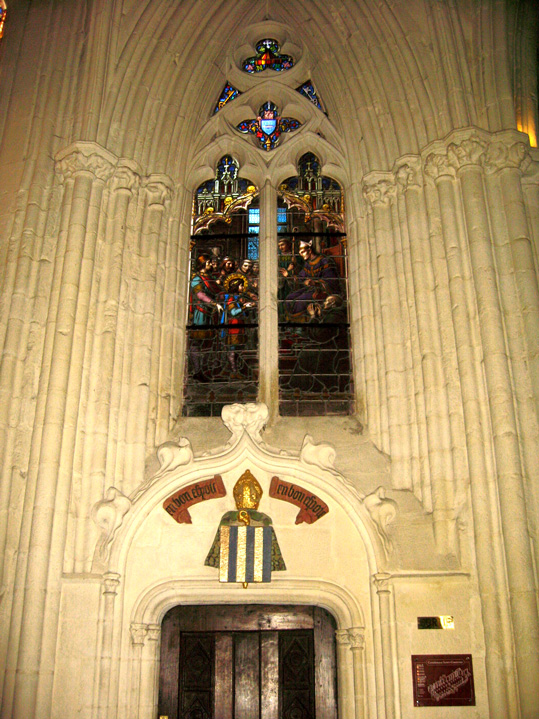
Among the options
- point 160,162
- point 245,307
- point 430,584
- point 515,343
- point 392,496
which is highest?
point 160,162

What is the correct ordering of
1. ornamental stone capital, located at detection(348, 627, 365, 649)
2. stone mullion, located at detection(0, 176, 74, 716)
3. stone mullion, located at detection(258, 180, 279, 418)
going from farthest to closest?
1. stone mullion, located at detection(258, 180, 279, 418)
2. ornamental stone capital, located at detection(348, 627, 365, 649)
3. stone mullion, located at detection(0, 176, 74, 716)

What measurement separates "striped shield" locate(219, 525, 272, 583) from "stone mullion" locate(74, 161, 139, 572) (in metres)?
1.13

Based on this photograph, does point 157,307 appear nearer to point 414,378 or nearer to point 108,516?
point 108,516

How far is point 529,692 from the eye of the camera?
548 cm

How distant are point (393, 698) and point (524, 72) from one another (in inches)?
270

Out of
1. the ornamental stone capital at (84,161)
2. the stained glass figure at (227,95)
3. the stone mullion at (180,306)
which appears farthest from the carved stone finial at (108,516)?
the stained glass figure at (227,95)

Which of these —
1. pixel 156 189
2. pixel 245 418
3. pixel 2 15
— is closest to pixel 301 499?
pixel 245 418

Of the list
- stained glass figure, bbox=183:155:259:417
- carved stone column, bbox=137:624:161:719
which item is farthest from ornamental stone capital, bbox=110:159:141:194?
carved stone column, bbox=137:624:161:719

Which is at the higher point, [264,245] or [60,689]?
[264,245]

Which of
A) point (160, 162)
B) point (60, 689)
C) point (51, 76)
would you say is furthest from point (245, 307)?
point (60, 689)

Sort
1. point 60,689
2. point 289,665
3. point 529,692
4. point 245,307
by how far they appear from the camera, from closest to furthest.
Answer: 1. point 529,692
2. point 60,689
3. point 289,665
4. point 245,307

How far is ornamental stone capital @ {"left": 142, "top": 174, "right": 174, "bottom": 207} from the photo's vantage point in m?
8.16

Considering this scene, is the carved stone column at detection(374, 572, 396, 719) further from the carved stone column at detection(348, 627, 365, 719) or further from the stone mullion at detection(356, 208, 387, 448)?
the stone mullion at detection(356, 208, 387, 448)

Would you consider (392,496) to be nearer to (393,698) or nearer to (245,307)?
(393,698)
